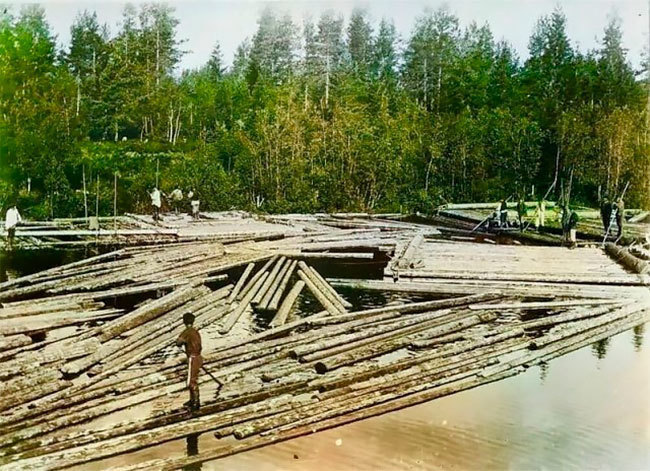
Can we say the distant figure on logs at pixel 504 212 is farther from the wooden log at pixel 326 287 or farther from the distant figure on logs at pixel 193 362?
the distant figure on logs at pixel 193 362

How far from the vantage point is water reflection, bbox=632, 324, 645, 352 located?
4383 millimetres

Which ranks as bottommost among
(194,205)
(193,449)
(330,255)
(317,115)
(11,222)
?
(193,449)

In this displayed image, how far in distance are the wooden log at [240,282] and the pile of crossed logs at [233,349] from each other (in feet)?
0.07

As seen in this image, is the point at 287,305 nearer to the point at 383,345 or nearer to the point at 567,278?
the point at 383,345

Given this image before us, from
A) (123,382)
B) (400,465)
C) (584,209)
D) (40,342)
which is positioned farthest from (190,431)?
(584,209)

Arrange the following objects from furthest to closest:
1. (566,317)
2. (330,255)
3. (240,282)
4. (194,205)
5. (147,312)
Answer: (330,255) → (194,205) → (240,282) → (566,317) → (147,312)

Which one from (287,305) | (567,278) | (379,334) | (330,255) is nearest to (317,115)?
(330,255)

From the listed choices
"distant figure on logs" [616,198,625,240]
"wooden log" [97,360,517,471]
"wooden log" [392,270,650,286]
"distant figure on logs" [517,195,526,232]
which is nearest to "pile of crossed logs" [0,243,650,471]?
"wooden log" [97,360,517,471]

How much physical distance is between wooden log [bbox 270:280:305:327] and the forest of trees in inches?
31.6

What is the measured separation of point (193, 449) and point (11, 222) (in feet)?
6.91

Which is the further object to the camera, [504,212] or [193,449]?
[504,212]

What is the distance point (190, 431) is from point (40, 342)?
128 centimetres

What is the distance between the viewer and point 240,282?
16.7 feet

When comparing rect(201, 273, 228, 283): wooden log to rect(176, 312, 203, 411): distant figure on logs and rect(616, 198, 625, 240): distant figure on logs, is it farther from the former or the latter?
rect(616, 198, 625, 240): distant figure on logs
